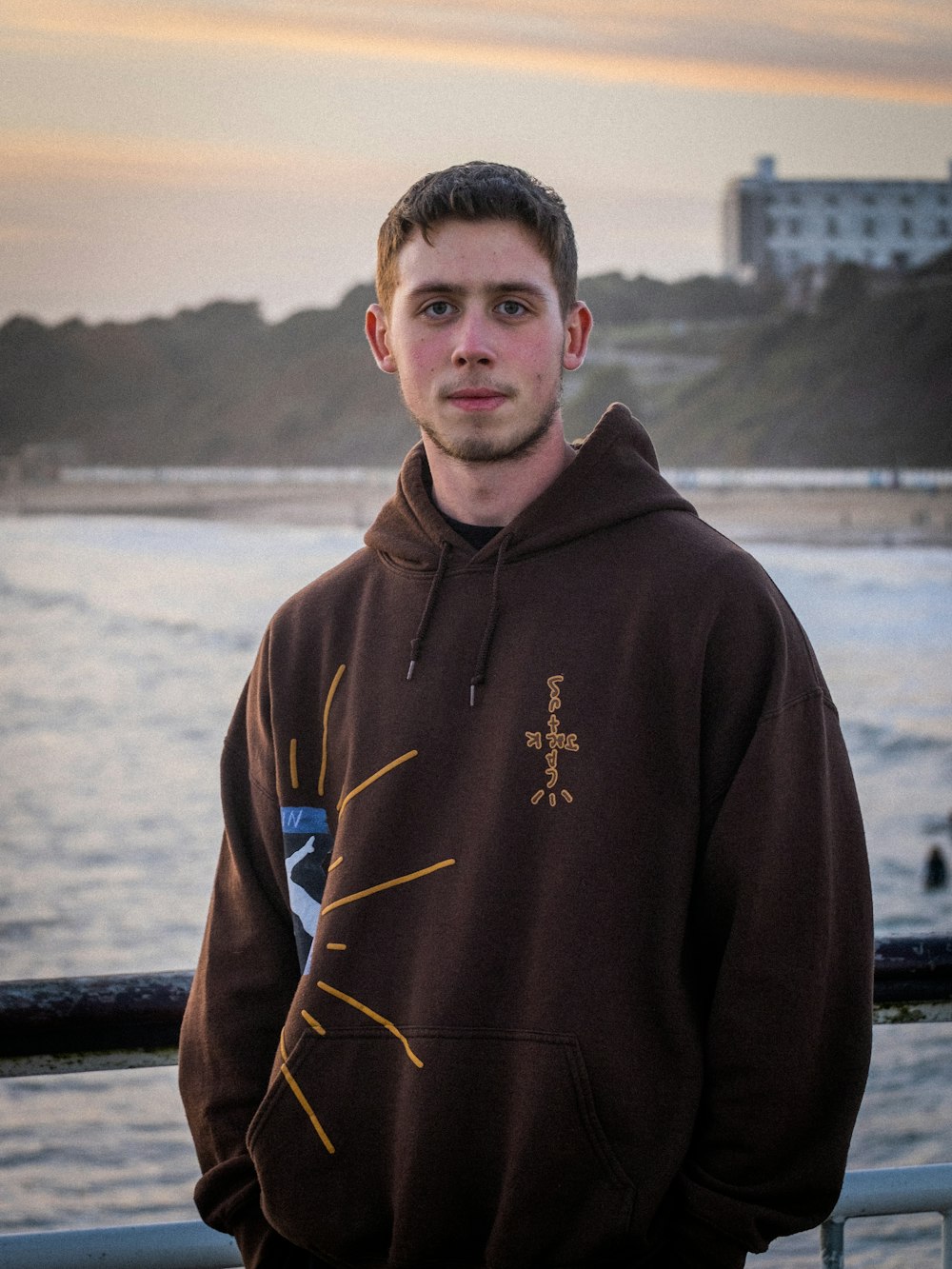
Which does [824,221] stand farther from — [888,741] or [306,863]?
[306,863]

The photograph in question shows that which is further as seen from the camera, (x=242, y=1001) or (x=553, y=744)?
(x=242, y=1001)

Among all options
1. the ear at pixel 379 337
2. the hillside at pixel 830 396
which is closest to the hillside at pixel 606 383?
the hillside at pixel 830 396

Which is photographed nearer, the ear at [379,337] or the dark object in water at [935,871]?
the ear at [379,337]

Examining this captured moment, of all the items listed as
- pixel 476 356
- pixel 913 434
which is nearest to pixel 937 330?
pixel 913 434

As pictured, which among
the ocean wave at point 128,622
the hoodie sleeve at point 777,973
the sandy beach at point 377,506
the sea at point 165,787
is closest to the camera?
the hoodie sleeve at point 777,973

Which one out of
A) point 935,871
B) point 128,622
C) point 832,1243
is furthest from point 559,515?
point 128,622

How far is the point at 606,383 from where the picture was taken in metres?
63.1

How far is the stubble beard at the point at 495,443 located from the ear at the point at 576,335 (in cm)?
6

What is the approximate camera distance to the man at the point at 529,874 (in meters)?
1.47

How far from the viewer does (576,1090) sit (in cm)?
147

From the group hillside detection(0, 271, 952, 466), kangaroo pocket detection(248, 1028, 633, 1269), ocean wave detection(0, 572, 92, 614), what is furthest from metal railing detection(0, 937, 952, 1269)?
ocean wave detection(0, 572, 92, 614)

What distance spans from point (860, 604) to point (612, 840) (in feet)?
162

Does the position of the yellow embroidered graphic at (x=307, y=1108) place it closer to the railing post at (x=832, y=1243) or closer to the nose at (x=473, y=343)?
the railing post at (x=832, y=1243)

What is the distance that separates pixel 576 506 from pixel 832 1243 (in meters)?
0.84
